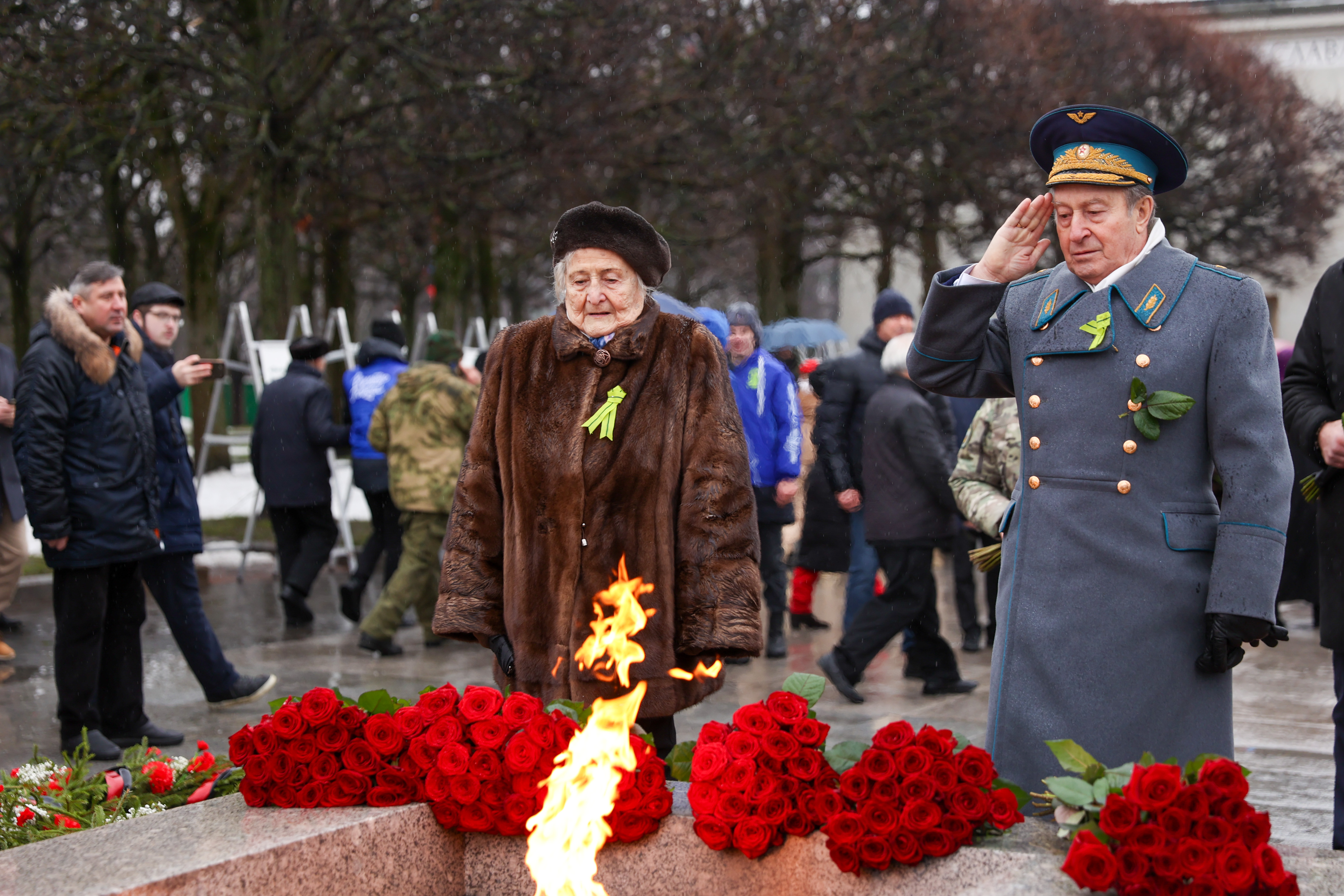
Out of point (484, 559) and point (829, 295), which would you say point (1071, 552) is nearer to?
point (484, 559)

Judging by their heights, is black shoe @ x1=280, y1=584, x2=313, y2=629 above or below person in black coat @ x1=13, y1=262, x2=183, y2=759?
below

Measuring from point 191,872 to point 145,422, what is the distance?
3753 millimetres

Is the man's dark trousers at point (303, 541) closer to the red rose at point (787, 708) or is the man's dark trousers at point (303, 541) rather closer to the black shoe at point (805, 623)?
the black shoe at point (805, 623)

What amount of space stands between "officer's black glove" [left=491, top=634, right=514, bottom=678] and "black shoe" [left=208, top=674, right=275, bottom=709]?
347 centimetres

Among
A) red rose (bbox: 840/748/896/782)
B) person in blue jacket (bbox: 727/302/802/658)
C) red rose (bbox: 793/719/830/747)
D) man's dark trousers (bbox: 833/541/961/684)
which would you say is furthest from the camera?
person in blue jacket (bbox: 727/302/802/658)

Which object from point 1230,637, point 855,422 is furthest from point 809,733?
point 855,422

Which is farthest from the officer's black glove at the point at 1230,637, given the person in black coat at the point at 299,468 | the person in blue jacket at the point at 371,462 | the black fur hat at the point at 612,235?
the person in black coat at the point at 299,468

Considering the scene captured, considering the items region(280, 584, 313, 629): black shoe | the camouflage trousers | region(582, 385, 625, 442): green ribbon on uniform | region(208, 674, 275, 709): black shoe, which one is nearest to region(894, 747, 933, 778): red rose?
region(582, 385, 625, 442): green ribbon on uniform

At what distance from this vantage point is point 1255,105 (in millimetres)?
31188

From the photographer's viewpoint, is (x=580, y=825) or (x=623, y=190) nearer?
(x=580, y=825)

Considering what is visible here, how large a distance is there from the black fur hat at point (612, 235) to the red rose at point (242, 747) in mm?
1488

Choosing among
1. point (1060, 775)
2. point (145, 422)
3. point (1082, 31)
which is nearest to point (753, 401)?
point (145, 422)

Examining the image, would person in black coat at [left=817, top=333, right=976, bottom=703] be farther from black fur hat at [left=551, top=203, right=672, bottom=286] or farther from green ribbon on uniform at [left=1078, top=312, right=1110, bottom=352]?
green ribbon on uniform at [left=1078, top=312, right=1110, bottom=352]

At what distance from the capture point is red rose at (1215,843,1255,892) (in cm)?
269
